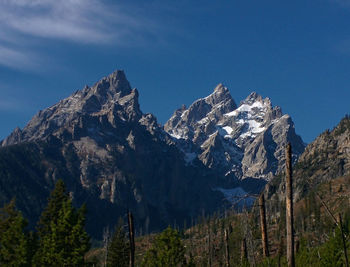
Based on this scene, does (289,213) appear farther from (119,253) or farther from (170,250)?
(119,253)

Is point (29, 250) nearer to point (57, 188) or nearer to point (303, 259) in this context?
point (57, 188)

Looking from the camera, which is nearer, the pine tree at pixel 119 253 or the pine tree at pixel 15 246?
the pine tree at pixel 15 246

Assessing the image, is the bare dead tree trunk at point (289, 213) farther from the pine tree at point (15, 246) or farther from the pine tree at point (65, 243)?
the pine tree at point (15, 246)

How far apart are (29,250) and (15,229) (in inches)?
144

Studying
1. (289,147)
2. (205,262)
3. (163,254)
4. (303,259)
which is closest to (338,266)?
(303,259)

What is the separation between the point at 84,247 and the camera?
2783 inches

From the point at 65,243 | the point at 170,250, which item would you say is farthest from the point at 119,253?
the point at 65,243

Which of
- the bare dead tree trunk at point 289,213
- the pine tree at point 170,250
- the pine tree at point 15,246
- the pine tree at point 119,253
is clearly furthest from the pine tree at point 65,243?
the bare dead tree trunk at point 289,213

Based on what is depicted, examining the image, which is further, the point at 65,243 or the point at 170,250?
the point at 170,250

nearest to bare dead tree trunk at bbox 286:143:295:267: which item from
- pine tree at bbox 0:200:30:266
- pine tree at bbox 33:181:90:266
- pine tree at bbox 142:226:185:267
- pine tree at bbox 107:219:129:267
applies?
pine tree at bbox 33:181:90:266

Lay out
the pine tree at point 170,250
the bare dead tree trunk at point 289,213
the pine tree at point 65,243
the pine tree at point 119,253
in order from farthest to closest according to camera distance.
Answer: the pine tree at point 119,253 < the pine tree at point 170,250 < the pine tree at point 65,243 < the bare dead tree trunk at point 289,213

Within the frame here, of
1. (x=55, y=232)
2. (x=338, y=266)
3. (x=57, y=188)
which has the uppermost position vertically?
(x=57, y=188)

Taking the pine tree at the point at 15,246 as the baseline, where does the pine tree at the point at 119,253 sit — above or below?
above

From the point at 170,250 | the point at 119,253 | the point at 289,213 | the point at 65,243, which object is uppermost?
the point at 119,253
